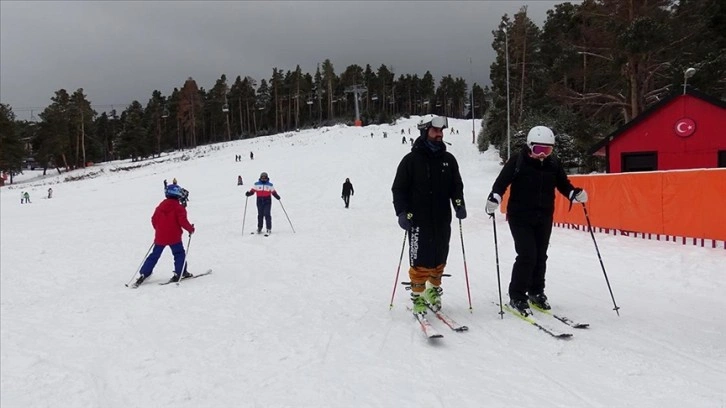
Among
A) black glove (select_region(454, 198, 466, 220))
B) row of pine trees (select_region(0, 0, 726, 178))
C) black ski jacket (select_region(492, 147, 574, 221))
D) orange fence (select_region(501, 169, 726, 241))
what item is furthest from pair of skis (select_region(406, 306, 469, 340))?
row of pine trees (select_region(0, 0, 726, 178))

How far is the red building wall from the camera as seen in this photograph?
1362 centimetres

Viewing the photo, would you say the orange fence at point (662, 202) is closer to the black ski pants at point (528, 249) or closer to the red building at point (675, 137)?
the red building at point (675, 137)

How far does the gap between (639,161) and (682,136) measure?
1.51 metres

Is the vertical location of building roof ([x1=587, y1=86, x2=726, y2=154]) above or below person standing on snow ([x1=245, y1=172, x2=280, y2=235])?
above

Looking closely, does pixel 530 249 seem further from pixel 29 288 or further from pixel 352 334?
pixel 29 288

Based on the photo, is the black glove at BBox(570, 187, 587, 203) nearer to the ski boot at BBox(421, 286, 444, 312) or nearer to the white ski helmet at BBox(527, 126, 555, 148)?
the white ski helmet at BBox(527, 126, 555, 148)

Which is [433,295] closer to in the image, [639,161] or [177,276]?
[177,276]

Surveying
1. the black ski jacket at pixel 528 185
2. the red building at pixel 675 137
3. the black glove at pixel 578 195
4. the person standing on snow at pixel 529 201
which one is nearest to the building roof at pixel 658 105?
the red building at pixel 675 137

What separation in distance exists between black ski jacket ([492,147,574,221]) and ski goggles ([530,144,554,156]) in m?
0.09

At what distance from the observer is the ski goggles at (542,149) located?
16.6 ft

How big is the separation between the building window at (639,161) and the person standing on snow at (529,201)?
11.9 m

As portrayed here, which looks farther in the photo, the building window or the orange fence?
the building window

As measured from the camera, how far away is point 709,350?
13.3ft

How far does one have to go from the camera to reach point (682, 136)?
14.3m
